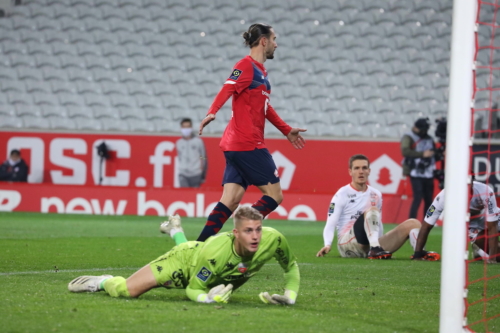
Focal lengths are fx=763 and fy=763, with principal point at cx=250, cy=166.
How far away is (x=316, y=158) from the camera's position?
14.9 metres

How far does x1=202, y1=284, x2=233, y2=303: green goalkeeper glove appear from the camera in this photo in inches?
177

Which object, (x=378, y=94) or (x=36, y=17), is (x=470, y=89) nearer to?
(x=378, y=94)

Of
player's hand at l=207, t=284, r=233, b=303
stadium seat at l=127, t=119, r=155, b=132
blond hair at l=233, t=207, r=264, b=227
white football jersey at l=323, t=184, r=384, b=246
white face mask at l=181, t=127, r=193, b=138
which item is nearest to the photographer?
blond hair at l=233, t=207, r=264, b=227

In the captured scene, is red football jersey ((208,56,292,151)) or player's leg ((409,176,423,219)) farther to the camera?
player's leg ((409,176,423,219))

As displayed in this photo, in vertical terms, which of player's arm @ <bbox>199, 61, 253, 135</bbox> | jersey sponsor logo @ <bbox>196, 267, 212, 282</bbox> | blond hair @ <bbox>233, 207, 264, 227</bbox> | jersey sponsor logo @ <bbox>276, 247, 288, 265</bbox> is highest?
player's arm @ <bbox>199, 61, 253, 135</bbox>

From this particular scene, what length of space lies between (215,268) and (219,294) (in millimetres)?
154

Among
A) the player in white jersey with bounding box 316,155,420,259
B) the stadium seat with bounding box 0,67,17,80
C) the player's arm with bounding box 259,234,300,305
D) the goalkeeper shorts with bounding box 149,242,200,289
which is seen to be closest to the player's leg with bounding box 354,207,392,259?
the player in white jersey with bounding box 316,155,420,259

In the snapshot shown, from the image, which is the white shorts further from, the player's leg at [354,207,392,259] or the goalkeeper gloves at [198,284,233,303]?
the goalkeeper gloves at [198,284,233,303]

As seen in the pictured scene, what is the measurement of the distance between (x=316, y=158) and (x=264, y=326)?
11.2 m

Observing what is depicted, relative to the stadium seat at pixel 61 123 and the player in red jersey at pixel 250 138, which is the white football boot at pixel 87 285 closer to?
the player in red jersey at pixel 250 138

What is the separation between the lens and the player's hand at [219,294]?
4496 mm

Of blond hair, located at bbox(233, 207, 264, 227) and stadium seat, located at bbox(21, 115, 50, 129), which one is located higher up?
stadium seat, located at bbox(21, 115, 50, 129)

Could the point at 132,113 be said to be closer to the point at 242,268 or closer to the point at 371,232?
the point at 371,232

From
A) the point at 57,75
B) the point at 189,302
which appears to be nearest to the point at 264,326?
the point at 189,302
